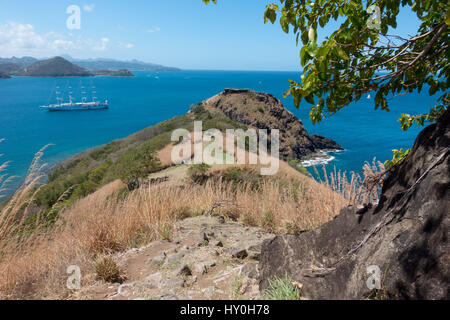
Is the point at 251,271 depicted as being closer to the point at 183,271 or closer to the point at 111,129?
the point at 183,271

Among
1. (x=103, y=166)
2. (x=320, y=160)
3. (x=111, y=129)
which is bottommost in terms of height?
(x=320, y=160)

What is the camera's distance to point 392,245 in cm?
212

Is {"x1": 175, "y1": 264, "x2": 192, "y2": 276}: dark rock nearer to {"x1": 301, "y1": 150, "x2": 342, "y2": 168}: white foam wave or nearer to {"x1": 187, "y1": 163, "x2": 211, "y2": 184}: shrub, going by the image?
{"x1": 187, "y1": 163, "x2": 211, "y2": 184}: shrub

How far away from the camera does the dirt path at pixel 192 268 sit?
279 cm

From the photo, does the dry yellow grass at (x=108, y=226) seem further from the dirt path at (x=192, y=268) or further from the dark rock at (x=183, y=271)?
the dark rock at (x=183, y=271)

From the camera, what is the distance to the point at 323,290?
93.1 inches

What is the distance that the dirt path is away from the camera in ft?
9.15

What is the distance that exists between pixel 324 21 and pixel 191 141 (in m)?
25.6

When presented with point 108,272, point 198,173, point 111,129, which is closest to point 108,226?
point 108,272

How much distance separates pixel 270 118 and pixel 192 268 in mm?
69103

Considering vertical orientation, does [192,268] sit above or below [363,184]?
below

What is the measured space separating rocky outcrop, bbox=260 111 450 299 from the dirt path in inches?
14.4
